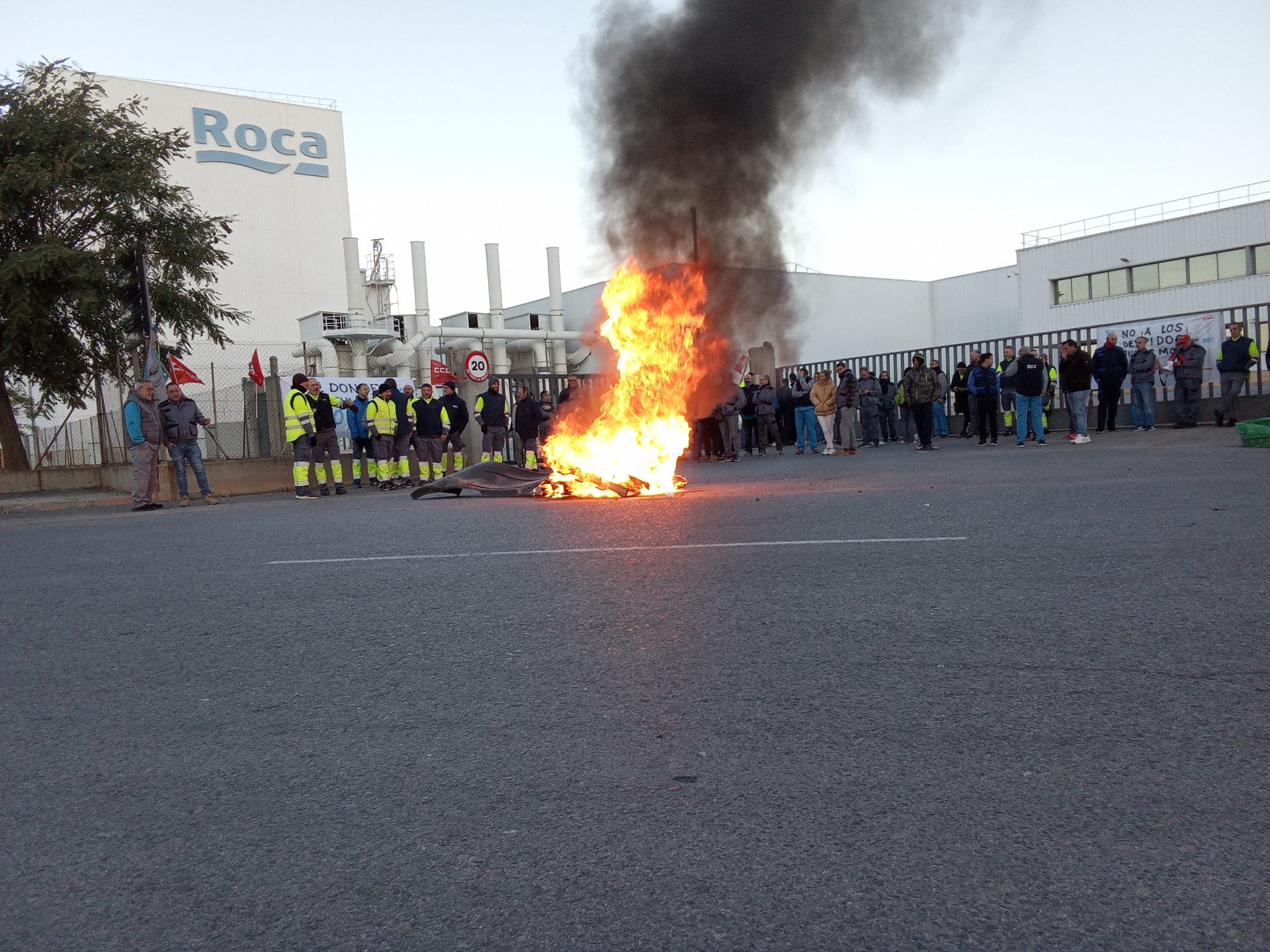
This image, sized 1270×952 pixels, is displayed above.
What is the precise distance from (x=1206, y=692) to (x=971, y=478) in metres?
9.50

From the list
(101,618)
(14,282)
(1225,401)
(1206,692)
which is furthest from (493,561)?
(14,282)

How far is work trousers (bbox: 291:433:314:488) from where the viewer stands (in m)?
16.9

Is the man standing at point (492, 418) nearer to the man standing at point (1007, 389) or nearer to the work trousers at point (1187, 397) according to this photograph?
the man standing at point (1007, 389)

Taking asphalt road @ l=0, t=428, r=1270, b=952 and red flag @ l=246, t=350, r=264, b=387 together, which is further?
red flag @ l=246, t=350, r=264, b=387

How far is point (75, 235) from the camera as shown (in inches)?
901

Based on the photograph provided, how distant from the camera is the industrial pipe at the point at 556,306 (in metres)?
44.3

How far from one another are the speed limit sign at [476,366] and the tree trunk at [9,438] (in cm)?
1006

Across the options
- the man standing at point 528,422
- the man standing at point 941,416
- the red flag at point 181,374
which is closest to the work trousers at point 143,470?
the red flag at point 181,374

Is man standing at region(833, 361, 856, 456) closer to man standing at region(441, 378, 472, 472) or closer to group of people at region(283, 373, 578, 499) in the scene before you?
group of people at region(283, 373, 578, 499)

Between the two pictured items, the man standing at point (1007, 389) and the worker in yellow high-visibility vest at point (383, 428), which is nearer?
the worker in yellow high-visibility vest at point (383, 428)

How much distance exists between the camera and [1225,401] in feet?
63.1

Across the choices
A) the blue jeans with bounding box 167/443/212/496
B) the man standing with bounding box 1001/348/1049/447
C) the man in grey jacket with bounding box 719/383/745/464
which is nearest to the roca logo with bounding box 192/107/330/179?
the man in grey jacket with bounding box 719/383/745/464

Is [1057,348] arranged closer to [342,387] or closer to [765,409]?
[765,409]

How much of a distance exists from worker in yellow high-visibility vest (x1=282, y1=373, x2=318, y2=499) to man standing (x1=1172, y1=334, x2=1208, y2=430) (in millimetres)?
15494
